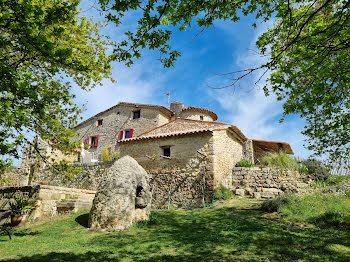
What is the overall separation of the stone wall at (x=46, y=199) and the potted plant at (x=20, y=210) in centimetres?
23

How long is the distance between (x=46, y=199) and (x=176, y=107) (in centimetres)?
1900

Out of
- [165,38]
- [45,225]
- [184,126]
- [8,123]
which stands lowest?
[45,225]

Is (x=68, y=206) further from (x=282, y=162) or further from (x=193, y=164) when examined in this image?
(x=282, y=162)

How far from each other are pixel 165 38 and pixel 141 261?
4232 mm

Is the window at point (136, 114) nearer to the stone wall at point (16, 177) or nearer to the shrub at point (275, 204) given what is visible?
the stone wall at point (16, 177)

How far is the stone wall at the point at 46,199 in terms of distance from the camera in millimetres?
9750

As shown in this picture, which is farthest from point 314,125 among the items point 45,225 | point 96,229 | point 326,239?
Answer: point 45,225

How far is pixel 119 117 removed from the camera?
27250mm

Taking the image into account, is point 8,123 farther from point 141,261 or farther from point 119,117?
point 119,117

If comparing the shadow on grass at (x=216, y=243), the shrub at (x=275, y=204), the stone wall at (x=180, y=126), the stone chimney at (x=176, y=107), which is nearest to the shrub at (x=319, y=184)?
the shrub at (x=275, y=204)

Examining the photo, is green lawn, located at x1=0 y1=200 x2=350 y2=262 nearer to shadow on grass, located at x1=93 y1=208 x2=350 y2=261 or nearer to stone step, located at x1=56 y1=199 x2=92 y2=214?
shadow on grass, located at x1=93 y1=208 x2=350 y2=261

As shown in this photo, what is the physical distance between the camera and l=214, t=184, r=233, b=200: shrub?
40.5 feet

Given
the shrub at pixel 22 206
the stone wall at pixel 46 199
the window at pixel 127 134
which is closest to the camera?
the shrub at pixel 22 206

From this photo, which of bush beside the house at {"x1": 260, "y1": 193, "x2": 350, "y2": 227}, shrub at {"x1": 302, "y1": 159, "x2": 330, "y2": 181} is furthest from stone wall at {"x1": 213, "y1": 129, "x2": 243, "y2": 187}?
shrub at {"x1": 302, "y1": 159, "x2": 330, "y2": 181}
